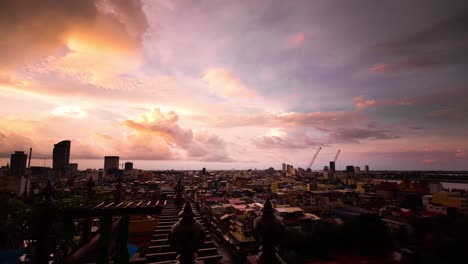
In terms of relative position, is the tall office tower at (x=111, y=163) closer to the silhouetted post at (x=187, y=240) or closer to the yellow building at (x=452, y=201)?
the yellow building at (x=452, y=201)

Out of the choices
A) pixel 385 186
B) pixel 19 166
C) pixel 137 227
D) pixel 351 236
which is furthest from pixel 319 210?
pixel 19 166

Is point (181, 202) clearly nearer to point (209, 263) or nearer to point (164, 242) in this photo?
point (164, 242)

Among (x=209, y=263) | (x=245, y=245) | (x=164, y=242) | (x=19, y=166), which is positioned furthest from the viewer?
(x=19, y=166)

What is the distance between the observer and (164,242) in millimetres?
3281

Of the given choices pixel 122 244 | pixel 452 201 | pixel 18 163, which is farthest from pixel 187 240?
pixel 18 163

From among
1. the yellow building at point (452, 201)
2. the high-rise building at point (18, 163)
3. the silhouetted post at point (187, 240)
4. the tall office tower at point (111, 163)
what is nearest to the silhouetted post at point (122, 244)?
the silhouetted post at point (187, 240)

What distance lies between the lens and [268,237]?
2.41 meters

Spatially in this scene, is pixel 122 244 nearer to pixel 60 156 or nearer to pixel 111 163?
pixel 111 163

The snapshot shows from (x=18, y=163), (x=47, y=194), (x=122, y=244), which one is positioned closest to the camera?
(x=47, y=194)

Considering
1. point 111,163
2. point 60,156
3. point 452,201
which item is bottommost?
point 452,201

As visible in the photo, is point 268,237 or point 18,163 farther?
point 18,163

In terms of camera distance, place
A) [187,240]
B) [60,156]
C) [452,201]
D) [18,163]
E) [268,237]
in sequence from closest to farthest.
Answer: [187,240] → [268,237] → [452,201] → [18,163] → [60,156]

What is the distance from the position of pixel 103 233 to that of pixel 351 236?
36.2 m

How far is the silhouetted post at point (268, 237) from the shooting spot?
2402mm
